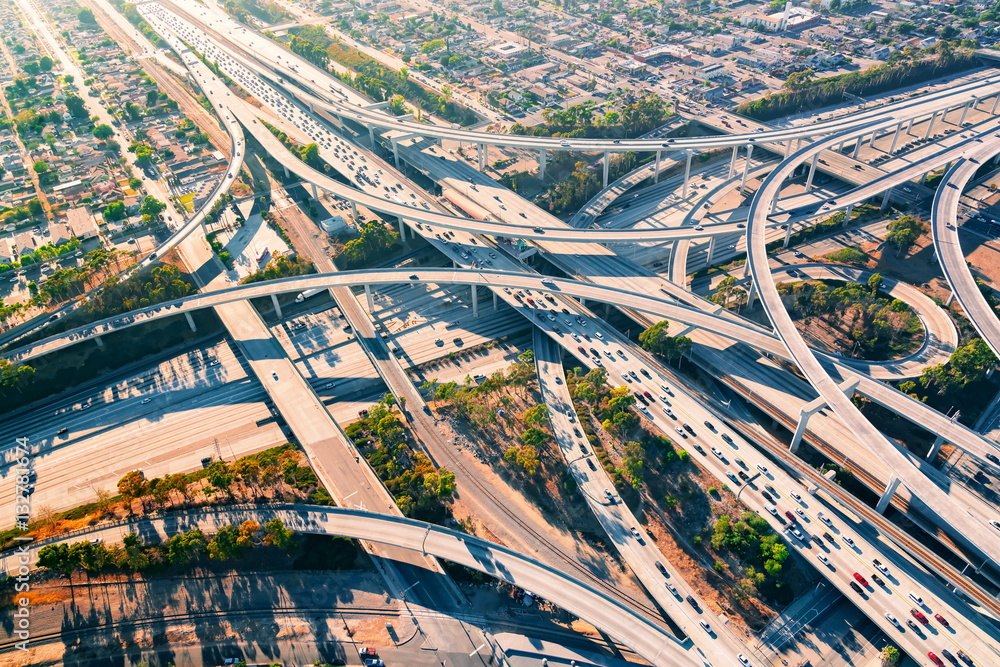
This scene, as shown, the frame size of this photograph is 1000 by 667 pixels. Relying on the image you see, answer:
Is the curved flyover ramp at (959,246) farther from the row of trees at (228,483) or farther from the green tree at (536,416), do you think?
the row of trees at (228,483)

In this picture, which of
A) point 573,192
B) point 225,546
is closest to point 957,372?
point 573,192

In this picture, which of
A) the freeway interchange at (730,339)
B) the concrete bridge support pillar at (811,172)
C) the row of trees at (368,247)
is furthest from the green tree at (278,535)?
the concrete bridge support pillar at (811,172)

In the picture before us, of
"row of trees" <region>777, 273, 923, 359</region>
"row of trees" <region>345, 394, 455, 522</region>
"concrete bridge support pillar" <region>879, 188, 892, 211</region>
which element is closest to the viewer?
"row of trees" <region>345, 394, 455, 522</region>

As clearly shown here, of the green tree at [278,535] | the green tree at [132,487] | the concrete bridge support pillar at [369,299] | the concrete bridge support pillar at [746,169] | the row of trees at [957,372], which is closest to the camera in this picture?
the green tree at [278,535]

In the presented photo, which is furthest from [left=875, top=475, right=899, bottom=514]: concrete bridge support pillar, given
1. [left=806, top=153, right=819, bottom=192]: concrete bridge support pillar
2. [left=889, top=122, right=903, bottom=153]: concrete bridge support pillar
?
[left=889, top=122, right=903, bottom=153]: concrete bridge support pillar

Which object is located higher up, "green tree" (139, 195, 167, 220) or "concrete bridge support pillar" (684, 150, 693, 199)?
"green tree" (139, 195, 167, 220)

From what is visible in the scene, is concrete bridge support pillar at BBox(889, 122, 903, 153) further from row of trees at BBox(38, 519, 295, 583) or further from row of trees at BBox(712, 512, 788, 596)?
row of trees at BBox(38, 519, 295, 583)

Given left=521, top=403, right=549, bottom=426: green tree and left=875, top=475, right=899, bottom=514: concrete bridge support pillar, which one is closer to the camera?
left=875, top=475, right=899, bottom=514: concrete bridge support pillar

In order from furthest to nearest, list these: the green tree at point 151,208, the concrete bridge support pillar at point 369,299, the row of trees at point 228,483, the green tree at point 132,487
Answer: the green tree at point 151,208, the concrete bridge support pillar at point 369,299, the row of trees at point 228,483, the green tree at point 132,487
